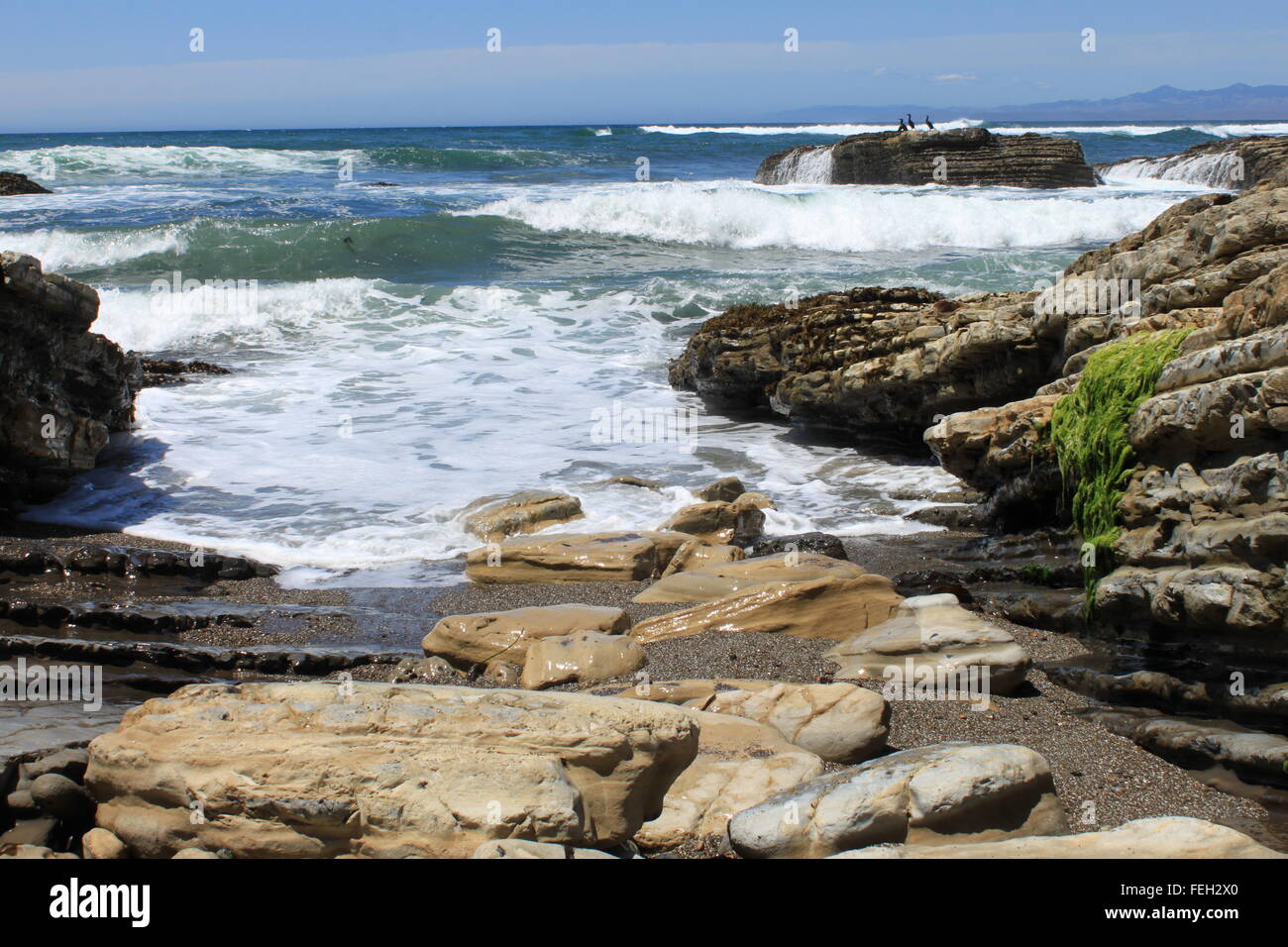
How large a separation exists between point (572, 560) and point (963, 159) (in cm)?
2912

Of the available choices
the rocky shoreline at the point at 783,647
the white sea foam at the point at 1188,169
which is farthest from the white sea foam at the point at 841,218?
the rocky shoreline at the point at 783,647

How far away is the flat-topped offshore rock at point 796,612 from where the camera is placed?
5.98 m

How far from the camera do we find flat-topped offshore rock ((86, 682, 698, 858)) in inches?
131

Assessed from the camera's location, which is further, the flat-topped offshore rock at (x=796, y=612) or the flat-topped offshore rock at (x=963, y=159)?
the flat-topped offshore rock at (x=963, y=159)

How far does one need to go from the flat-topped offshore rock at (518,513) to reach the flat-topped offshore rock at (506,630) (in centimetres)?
211

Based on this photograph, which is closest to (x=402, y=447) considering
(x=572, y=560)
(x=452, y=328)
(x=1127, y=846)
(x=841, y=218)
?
(x=572, y=560)

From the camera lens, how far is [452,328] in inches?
637

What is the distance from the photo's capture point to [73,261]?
2128 centimetres

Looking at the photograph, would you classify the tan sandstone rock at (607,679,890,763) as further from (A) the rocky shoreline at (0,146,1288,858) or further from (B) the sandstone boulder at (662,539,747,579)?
(B) the sandstone boulder at (662,539,747,579)

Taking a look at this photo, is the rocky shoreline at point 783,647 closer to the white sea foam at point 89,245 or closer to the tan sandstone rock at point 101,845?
the tan sandstone rock at point 101,845
